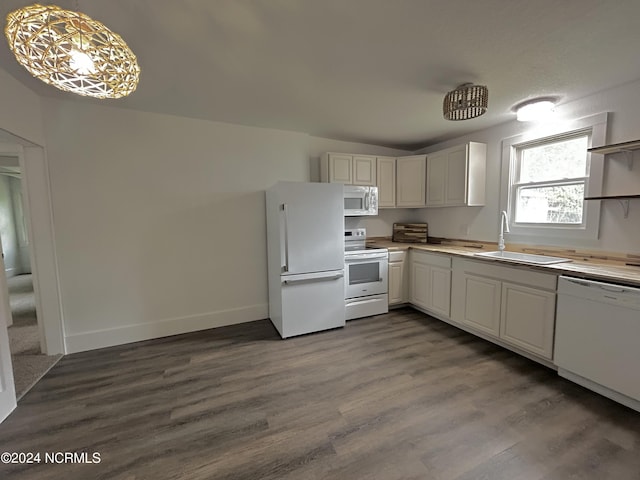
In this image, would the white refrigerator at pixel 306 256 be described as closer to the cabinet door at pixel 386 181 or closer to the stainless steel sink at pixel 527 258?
the cabinet door at pixel 386 181

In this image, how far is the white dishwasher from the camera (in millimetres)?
1786

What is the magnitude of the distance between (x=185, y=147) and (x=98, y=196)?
39.4 inches

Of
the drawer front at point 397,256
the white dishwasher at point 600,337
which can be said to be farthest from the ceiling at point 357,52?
the drawer front at point 397,256

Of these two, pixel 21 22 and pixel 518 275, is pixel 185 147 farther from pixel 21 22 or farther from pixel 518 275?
pixel 518 275

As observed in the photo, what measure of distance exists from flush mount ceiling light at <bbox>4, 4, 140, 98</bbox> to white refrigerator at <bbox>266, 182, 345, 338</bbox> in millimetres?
1660

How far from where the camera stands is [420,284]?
362 cm

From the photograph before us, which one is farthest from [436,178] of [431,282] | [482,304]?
[482,304]

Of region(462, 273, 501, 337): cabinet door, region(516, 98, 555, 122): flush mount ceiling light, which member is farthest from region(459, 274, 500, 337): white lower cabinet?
region(516, 98, 555, 122): flush mount ceiling light

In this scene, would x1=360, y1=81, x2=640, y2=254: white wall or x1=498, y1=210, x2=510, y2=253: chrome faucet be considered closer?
x1=360, y1=81, x2=640, y2=254: white wall

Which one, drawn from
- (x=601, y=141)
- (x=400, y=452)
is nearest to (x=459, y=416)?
(x=400, y=452)

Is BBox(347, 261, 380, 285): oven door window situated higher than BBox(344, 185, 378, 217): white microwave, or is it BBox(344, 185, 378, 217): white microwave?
BBox(344, 185, 378, 217): white microwave

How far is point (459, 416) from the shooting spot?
5.93 feet

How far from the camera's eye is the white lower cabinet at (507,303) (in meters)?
2.28

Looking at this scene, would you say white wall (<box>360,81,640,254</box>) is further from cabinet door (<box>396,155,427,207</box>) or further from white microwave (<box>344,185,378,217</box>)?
white microwave (<box>344,185,378,217</box>)
